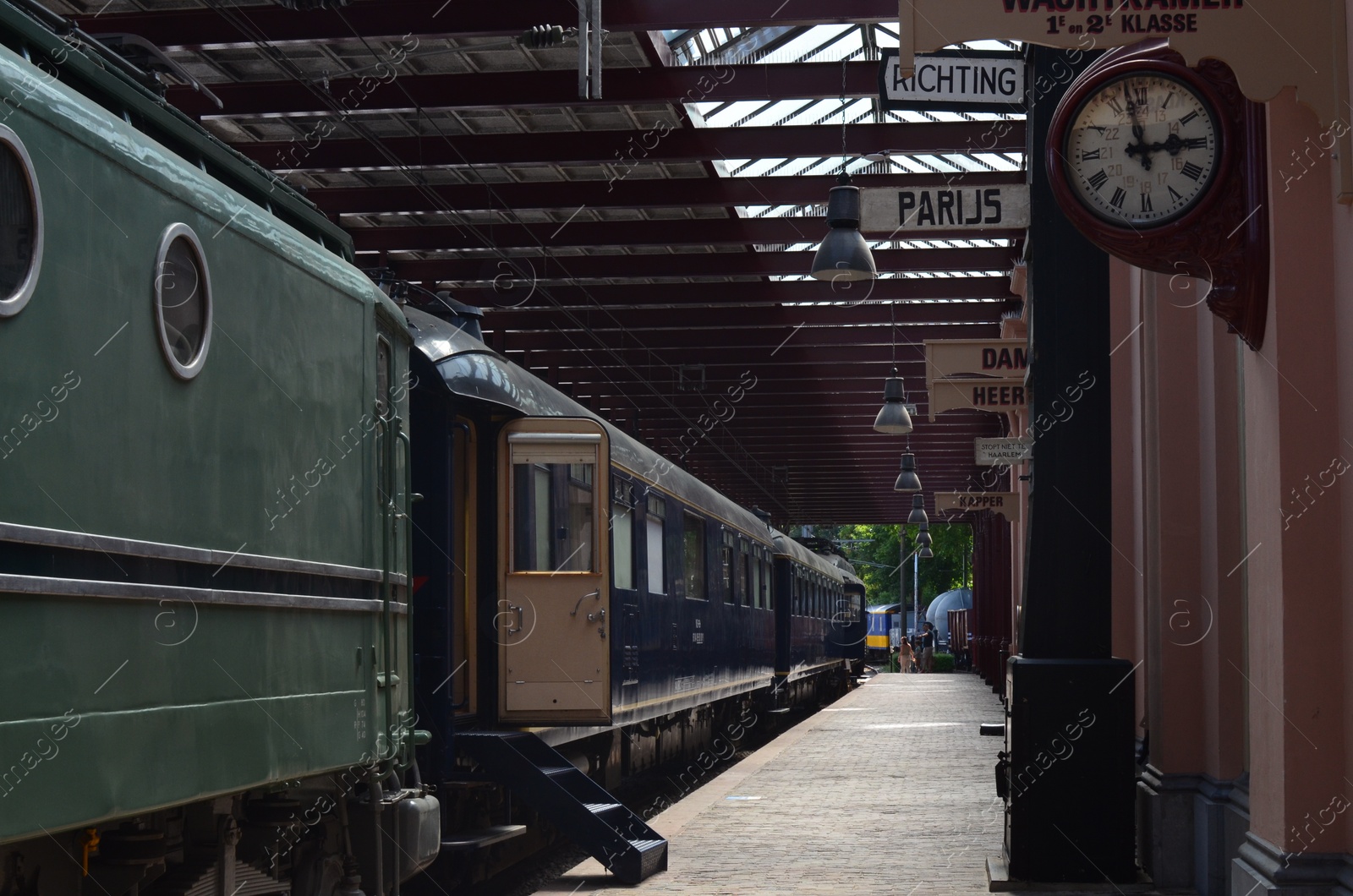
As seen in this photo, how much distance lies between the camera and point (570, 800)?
9758mm

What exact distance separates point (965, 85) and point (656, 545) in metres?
6.29

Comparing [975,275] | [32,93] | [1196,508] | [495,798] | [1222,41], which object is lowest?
[495,798]

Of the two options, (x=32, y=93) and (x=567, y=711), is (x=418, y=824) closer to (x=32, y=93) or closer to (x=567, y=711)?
(x=567, y=711)

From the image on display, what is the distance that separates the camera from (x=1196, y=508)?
9.15 meters

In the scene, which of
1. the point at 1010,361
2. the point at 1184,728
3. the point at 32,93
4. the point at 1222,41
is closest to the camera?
the point at 32,93

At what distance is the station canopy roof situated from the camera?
1345 centimetres

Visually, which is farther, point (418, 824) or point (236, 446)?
point (418, 824)

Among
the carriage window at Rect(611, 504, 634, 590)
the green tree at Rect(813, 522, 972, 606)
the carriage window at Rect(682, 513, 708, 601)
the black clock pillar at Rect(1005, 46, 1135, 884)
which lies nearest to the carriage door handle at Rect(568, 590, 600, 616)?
the carriage window at Rect(611, 504, 634, 590)

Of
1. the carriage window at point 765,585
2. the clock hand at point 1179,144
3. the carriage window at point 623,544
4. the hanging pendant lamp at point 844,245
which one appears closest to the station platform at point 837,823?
the carriage window at point 623,544

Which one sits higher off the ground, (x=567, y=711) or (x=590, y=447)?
(x=590, y=447)

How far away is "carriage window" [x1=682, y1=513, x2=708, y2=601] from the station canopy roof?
3756 mm

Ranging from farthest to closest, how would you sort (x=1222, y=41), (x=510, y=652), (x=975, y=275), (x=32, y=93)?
1. (x=975, y=275)
2. (x=510, y=652)
3. (x=1222, y=41)
4. (x=32, y=93)

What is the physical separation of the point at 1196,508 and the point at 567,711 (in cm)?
435

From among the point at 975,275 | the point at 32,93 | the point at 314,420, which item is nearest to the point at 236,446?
the point at 314,420
